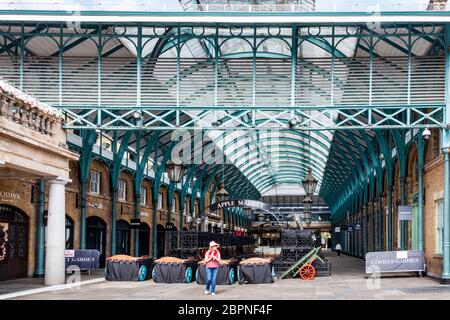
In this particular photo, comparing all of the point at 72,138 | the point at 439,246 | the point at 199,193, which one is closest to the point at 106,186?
the point at 72,138

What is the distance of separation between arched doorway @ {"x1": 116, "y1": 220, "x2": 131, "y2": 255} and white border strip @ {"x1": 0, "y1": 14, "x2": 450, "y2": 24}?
1887cm

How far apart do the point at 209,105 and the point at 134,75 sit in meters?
2.99

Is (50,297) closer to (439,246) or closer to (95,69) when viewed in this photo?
(95,69)

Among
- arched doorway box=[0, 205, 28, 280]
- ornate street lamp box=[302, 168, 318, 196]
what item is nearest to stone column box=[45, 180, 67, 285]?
arched doorway box=[0, 205, 28, 280]

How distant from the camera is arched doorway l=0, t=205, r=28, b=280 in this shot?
27.1 meters

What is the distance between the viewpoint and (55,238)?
24719 mm

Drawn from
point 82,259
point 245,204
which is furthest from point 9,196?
point 245,204

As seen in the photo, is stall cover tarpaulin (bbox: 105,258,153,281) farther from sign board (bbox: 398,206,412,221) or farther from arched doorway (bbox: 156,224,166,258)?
arched doorway (bbox: 156,224,166,258)

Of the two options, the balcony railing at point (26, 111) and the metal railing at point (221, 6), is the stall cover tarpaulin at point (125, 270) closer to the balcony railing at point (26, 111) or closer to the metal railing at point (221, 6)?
the balcony railing at point (26, 111)

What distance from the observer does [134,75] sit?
25609mm

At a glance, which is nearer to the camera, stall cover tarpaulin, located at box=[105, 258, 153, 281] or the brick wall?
the brick wall

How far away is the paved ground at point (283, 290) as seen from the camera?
20.8m

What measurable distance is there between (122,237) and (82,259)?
11.0 m

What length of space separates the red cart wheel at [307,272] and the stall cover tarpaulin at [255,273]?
2.81 meters
